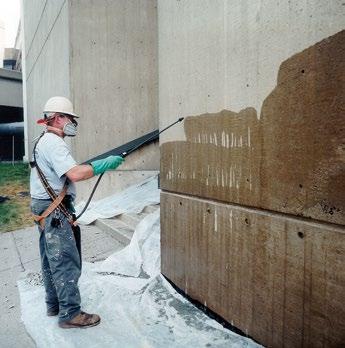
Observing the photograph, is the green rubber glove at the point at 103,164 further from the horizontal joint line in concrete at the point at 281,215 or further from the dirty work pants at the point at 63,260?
the horizontal joint line in concrete at the point at 281,215

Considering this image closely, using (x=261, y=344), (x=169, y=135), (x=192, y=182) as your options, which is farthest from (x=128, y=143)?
(x=261, y=344)

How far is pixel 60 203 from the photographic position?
3113 millimetres

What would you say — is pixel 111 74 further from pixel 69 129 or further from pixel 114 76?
pixel 69 129

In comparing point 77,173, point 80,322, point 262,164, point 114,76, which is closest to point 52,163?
point 77,173

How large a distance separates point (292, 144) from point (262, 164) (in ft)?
1.01

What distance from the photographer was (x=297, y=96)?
7.37ft

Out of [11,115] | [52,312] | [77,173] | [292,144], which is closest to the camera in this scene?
[292,144]

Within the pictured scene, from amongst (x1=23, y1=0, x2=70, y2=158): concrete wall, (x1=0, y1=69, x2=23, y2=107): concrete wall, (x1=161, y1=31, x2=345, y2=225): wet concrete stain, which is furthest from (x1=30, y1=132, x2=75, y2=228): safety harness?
(x1=0, y1=69, x2=23, y2=107): concrete wall

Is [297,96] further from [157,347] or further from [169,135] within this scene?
[157,347]

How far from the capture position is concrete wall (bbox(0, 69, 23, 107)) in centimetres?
1931

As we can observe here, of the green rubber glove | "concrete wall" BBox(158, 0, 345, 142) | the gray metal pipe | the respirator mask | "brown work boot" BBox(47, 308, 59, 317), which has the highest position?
the gray metal pipe

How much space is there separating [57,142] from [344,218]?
228cm

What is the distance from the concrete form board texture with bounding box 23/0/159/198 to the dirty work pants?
4.68 m

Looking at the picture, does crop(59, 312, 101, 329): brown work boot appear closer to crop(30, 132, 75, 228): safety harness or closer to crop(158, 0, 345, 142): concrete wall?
crop(30, 132, 75, 228): safety harness
